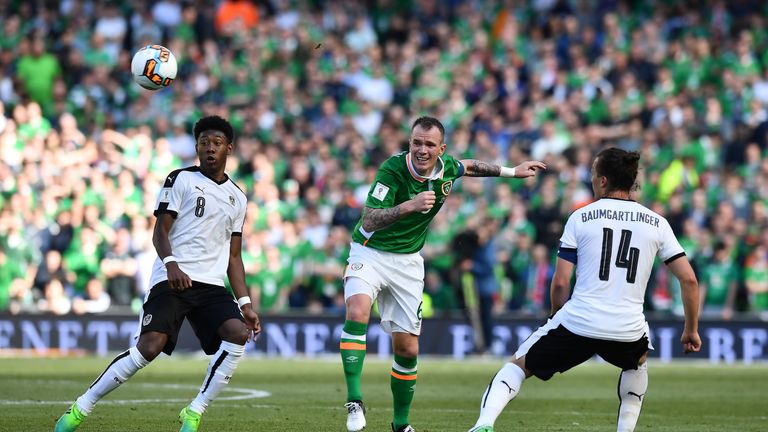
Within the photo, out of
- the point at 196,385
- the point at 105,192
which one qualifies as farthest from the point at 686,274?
the point at 105,192

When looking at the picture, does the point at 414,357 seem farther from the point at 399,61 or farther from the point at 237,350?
the point at 399,61

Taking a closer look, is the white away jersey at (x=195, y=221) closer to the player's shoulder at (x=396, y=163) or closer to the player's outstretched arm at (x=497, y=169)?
the player's shoulder at (x=396, y=163)

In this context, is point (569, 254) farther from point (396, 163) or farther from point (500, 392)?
point (396, 163)

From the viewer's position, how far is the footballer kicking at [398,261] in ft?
33.3

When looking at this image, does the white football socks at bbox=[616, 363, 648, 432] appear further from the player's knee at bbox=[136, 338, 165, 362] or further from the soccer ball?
the soccer ball

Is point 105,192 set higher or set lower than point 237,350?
higher

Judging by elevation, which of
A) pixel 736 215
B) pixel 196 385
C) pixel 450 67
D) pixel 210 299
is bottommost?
pixel 196 385

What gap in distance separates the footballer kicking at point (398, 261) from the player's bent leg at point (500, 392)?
1659mm

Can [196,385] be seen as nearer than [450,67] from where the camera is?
Yes

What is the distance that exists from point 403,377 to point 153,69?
11.3ft

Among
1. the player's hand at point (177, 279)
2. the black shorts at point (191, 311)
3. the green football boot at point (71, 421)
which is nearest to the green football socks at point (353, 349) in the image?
the black shorts at point (191, 311)

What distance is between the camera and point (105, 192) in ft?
79.2

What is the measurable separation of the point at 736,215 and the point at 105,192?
11.1 metres

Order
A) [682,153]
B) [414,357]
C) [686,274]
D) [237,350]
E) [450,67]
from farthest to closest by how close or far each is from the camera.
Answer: [450,67] < [682,153] < [414,357] < [237,350] < [686,274]
